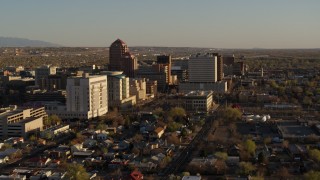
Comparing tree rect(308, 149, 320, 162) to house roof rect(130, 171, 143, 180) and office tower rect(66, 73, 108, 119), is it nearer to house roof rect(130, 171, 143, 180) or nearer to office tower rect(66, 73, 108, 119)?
house roof rect(130, 171, 143, 180)

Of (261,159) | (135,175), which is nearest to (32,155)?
(135,175)

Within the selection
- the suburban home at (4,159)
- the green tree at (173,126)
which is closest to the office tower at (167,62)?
the green tree at (173,126)

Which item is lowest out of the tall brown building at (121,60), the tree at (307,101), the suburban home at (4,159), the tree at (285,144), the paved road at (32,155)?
the paved road at (32,155)

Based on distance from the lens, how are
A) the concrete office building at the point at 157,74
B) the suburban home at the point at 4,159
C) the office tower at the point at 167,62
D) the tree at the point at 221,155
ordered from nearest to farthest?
the tree at the point at 221,155 → the suburban home at the point at 4,159 → the concrete office building at the point at 157,74 → the office tower at the point at 167,62

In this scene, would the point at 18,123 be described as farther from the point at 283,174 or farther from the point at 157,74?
the point at 157,74

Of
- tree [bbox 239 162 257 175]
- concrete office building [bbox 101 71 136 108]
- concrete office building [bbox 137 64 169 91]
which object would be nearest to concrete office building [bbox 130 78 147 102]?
concrete office building [bbox 101 71 136 108]

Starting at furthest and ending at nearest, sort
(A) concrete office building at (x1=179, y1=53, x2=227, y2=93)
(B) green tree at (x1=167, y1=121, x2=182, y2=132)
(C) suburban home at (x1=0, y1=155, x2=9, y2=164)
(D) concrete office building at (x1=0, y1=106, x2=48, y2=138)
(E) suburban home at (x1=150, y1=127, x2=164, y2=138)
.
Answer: (A) concrete office building at (x1=179, y1=53, x2=227, y2=93) < (B) green tree at (x1=167, y1=121, x2=182, y2=132) < (D) concrete office building at (x1=0, y1=106, x2=48, y2=138) < (E) suburban home at (x1=150, y1=127, x2=164, y2=138) < (C) suburban home at (x1=0, y1=155, x2=9, y2=164)

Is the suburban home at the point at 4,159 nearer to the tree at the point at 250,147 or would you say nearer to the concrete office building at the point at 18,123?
the concrete office building at the point at 18,123
